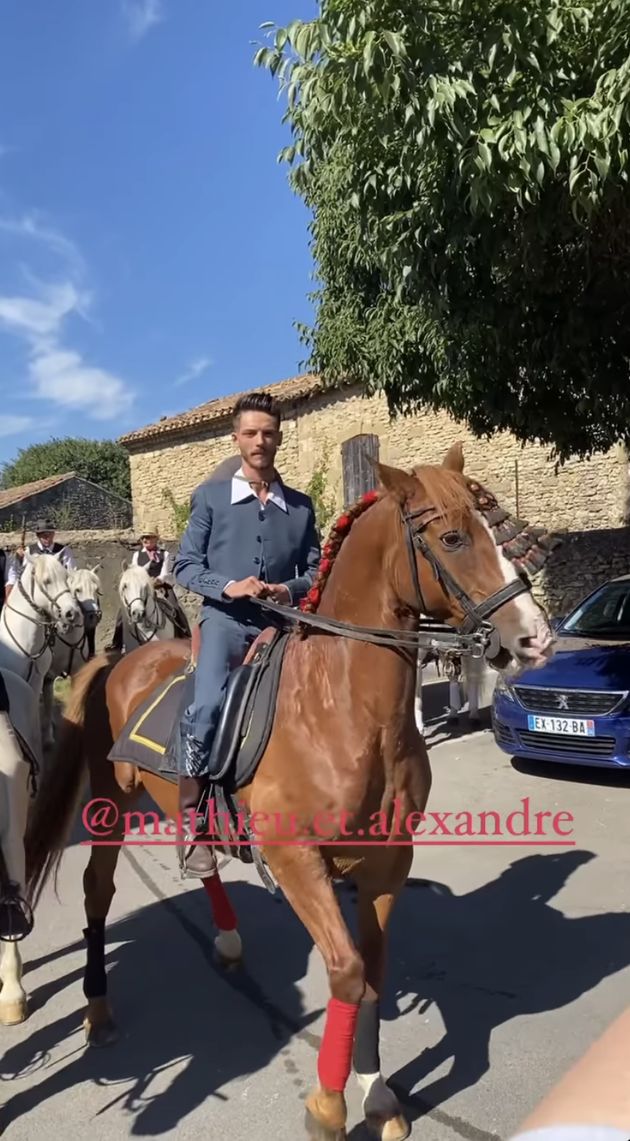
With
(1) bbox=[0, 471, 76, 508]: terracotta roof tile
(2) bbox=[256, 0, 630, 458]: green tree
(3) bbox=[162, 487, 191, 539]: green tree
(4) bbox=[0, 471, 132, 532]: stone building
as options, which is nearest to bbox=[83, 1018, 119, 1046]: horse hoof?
(2) bbox=[256, 0, 630, 458]: green tree

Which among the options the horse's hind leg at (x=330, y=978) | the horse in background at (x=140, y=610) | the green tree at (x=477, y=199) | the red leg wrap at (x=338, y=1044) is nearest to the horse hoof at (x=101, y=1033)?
the horse's hind leg at (x=330, y=978)

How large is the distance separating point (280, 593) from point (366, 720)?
627mm

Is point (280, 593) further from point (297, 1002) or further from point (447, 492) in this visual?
point (297, 1002)

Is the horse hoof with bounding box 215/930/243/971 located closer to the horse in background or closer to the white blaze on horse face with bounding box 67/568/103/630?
the white blaze on horse face with bounding box 67/568/103/630

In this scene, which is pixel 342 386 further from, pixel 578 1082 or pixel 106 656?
pixel 578 1082

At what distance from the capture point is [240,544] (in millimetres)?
3113

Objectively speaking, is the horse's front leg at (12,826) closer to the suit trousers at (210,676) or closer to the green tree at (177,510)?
the suit trousers at (210,676)

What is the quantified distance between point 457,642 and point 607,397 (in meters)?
6.55

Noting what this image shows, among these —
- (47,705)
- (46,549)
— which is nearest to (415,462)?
(46,549)

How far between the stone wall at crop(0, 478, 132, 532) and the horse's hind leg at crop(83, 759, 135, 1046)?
2385 centimetres

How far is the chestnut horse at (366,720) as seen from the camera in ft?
8.21

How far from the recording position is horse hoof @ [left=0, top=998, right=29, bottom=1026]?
3615mm

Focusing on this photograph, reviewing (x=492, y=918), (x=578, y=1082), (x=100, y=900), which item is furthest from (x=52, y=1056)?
(x=578, y=1082)

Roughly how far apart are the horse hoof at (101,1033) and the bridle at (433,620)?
2.13 meters
